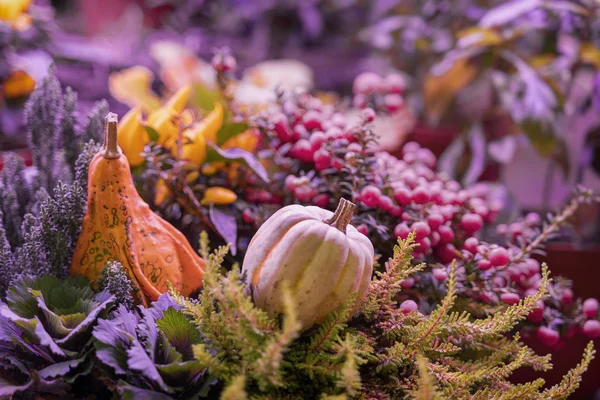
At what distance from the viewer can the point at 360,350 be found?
500mm

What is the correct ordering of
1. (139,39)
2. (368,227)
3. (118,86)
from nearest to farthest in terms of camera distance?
(368,227) → (118,86) → (139,39)

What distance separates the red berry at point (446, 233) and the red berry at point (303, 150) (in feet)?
0.76

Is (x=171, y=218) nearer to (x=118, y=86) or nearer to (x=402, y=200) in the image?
(x=402, y=200)

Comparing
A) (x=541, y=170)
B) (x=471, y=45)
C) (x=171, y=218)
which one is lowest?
(x=541, y=170)

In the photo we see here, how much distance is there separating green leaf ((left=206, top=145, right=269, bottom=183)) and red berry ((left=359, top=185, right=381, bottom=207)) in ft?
0.51

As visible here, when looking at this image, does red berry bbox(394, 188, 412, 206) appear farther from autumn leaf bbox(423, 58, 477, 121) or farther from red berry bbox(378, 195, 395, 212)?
autumn leaf bbox(423, 58, 477, 121)

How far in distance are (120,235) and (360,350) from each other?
33cm

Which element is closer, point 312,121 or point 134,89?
point 312,121

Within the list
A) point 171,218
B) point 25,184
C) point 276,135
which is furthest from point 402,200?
point 25,184

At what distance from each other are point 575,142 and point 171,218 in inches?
59.2

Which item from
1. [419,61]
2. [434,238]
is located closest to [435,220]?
[434,238]

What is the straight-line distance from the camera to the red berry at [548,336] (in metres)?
0.71

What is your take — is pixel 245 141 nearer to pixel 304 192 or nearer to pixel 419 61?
pixel 304 192

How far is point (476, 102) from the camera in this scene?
5.01 ft
